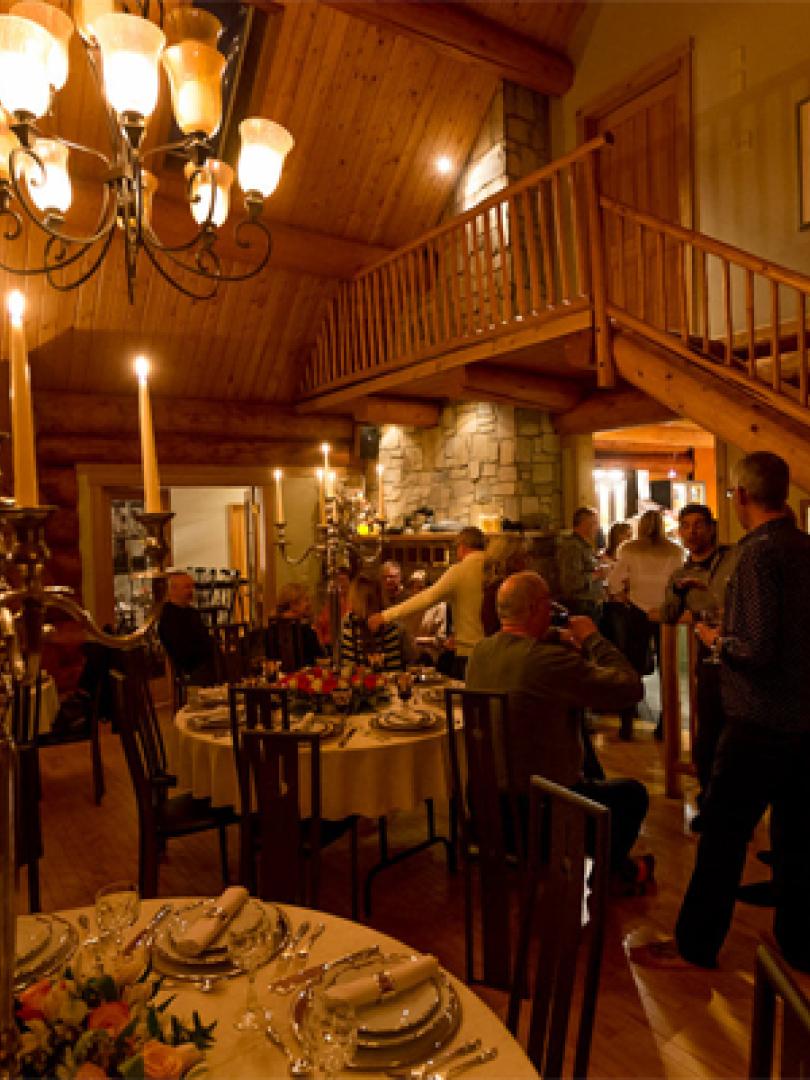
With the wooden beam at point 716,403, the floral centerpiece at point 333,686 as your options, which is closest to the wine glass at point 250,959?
the floral centerpiece at point 333,686

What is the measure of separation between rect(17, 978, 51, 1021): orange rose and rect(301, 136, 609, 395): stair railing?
472 cm

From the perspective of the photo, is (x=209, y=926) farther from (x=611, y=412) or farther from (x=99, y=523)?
(x=99, y=523)

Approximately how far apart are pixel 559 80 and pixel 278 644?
237 inches

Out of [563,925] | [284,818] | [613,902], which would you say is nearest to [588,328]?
[613,902]

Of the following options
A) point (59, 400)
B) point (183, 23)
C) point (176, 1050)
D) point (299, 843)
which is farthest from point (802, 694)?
point (59, 400)

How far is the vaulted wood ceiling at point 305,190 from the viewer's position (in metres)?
6.27

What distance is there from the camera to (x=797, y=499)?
18.1 ft

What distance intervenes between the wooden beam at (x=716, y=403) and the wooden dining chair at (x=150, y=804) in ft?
10.7

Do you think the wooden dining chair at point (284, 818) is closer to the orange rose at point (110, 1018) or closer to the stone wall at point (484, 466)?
the orange rose at point (110, 1018)

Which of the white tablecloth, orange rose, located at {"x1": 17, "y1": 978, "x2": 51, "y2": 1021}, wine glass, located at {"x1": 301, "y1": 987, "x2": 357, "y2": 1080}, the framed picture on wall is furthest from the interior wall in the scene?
wine glass, located at {"x1": 301, "y1": 987, "x2": 357, "y2": 1080}

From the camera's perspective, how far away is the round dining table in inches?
49.3

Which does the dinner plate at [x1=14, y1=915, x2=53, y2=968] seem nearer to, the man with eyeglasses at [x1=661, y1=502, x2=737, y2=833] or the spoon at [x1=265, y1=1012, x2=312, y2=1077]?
the spoon at [x1=265, y1=1012, x2=312, y2=1077]

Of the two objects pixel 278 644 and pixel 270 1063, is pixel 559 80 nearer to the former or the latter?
pixel 278 644

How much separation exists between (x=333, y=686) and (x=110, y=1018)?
235cm
